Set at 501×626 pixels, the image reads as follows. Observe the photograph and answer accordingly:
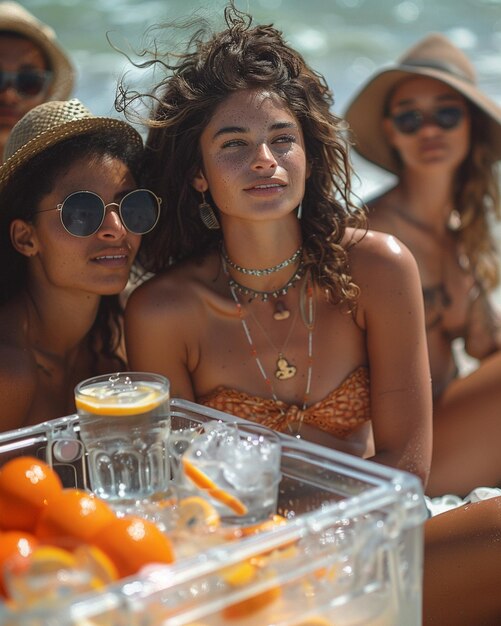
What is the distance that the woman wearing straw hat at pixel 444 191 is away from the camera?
380 centimetres

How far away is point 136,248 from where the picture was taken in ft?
8.53

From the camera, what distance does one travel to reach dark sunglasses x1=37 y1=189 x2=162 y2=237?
2457 mm

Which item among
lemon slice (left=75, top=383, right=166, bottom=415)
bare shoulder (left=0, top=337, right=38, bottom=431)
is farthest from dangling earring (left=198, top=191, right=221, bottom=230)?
lemon slice (left=75, top=383, right=166, bottom=415)

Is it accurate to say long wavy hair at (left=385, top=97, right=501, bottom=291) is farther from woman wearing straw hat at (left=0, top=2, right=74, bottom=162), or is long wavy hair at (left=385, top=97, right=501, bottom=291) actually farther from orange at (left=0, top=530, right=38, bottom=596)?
orange at (left=0, top=530, right=38, bottom=596)

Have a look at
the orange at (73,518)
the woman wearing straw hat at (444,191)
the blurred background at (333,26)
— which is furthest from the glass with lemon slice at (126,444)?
the blurred background at (333,26)

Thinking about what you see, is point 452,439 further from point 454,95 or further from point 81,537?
point 81,537

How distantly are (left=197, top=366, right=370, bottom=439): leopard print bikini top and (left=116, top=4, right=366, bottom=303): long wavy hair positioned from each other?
0.78 feet

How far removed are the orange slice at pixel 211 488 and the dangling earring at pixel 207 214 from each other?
49.2 inches

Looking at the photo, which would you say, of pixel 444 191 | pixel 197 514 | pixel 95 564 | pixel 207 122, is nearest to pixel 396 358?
pixel 207 122

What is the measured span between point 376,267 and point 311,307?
20 centimetres

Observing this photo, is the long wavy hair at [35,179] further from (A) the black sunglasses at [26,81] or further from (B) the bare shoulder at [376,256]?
(A) the black sunglasses at [26,81]

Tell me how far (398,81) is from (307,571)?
3.20m

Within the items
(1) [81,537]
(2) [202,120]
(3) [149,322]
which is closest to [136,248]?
(3) [149,322]

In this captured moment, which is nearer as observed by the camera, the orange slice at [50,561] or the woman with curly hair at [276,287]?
the orange slice at [50,561]
